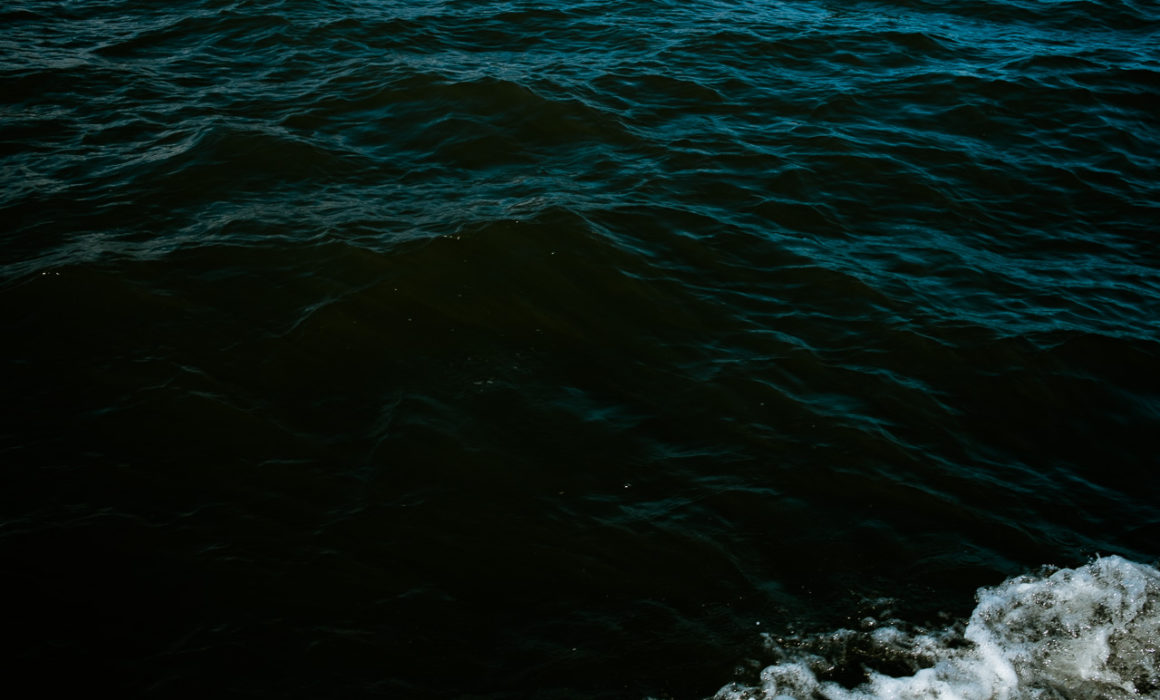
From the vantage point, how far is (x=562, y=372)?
355 inches

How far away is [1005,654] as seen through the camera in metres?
6.68

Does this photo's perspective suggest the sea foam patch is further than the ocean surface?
No

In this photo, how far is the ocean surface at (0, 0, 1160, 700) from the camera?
21.6 feet

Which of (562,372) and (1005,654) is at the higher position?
(562,372)

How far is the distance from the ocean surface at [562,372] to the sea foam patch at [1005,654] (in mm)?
29

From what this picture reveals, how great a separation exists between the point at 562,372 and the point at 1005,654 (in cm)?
464

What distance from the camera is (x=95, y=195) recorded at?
440 inches

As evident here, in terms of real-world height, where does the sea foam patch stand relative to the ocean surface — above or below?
below

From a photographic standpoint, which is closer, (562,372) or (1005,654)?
(1005,654)

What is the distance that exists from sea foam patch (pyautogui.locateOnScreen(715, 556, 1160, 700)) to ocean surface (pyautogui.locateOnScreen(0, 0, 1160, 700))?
1.2 inches

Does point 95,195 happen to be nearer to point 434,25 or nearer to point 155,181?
point 155,181

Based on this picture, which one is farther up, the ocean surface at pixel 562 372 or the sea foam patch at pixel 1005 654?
the ocean surface at pixel 562 372

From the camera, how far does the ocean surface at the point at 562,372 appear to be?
6598 millimetres

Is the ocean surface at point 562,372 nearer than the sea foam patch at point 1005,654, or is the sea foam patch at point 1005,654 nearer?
the sea foam patch at point 1005,654
